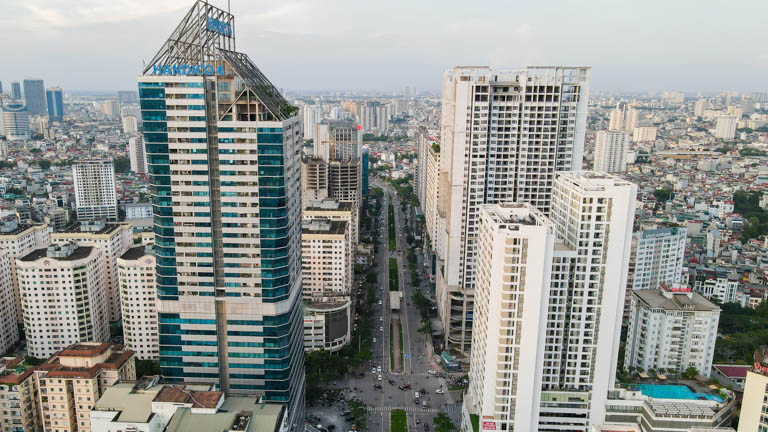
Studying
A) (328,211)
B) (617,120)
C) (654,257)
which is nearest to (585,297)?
(654,257)

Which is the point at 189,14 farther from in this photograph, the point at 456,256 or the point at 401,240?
the point at 401,240

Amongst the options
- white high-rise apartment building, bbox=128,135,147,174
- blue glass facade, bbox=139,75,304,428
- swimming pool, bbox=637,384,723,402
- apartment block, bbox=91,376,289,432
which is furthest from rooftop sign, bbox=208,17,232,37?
white high-rise apartment building, bbox=128,135,147,174

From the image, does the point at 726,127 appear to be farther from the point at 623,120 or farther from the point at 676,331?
the point at 676,331

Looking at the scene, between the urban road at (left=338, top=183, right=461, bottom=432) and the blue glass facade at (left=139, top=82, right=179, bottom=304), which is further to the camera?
the urban road at (left=338, top=183, right=461, bottom=432)

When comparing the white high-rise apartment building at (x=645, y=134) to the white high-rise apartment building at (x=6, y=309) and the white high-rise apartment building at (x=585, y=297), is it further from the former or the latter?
the white high-rise apartment building at (x=6, y=309)

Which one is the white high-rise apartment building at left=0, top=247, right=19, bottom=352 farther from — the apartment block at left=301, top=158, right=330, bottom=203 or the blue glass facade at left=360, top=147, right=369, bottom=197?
the blue glass facade at left=360, top=147, right=369, bottom=197

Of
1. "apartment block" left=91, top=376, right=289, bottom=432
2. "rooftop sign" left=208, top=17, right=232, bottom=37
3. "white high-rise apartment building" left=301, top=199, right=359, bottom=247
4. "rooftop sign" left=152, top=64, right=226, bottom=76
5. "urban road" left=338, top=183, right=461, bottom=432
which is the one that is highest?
"rooftop sign" left=208, top=17, right=232, bottom=37

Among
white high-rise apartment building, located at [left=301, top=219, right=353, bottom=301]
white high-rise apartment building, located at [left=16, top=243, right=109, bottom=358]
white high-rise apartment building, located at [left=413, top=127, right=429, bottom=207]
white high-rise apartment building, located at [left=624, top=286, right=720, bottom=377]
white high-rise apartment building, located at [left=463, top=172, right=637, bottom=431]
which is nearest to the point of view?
white high-rise apartment building, located at [left=463, top=172, right=637, bottom=431]

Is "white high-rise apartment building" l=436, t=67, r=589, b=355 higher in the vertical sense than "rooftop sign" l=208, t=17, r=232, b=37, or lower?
lower

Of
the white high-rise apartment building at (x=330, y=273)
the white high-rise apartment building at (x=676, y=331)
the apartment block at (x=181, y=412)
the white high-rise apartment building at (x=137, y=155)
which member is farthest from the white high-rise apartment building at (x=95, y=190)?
the white high-rise apartment building at (x=676, y=331)
